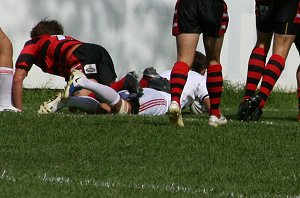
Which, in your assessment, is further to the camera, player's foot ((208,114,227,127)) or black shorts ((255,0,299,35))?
black shorts ((255,0,299,35))

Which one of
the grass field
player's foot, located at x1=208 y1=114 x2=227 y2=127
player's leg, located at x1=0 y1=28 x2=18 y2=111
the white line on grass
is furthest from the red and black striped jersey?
the white line on grass

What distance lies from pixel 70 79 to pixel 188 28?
2044mm

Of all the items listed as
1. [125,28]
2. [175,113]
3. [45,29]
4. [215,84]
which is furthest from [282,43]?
[125,28]

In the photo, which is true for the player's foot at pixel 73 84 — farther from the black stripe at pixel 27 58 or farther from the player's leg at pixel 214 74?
the player's leg at pixel 214 74

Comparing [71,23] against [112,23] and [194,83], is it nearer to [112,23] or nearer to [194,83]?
[112,23]

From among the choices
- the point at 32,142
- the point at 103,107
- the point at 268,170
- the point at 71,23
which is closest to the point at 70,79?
the point at 103,107

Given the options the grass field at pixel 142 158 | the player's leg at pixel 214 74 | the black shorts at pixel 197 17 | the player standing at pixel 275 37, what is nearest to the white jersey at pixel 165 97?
the player standing at pixel 275 37

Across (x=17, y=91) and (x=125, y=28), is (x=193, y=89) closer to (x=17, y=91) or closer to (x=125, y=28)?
(x=17, y=91)

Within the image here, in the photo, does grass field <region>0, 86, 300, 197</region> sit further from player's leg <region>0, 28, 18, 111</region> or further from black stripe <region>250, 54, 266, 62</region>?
player's leg <region>0, 28, 18, 111</region>

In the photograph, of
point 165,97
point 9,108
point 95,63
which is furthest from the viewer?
point 165,97

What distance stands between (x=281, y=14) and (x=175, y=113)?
1928 millimetres

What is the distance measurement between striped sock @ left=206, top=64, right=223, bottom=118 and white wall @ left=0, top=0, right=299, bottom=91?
6.65 m

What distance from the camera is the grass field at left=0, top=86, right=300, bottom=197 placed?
6.31 m

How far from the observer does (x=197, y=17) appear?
349 inches
